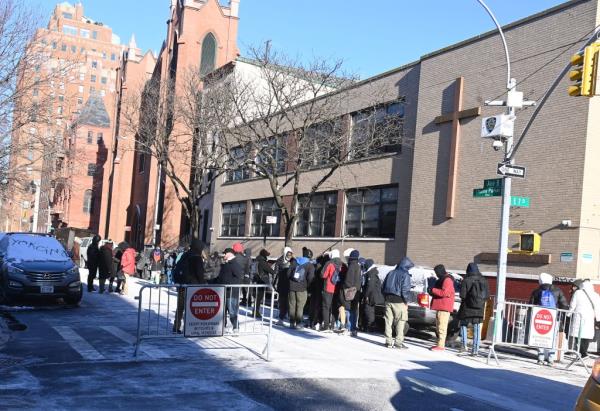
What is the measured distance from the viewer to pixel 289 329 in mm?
14133

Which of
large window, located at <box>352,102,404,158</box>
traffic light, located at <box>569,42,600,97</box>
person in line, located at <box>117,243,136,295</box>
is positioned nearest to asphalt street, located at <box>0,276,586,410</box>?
traffic light, located at <box>569,42,600,97</box>

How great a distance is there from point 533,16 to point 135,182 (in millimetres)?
47991

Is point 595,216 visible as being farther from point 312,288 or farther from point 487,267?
point 312,288

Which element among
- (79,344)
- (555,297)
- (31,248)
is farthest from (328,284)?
(31,248)

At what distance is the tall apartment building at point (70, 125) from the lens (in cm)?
2172

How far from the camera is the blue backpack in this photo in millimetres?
12617

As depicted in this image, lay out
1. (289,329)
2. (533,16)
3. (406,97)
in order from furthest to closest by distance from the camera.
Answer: (406,97)
(533,16)
(289,329)

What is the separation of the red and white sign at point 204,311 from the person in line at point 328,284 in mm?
4939

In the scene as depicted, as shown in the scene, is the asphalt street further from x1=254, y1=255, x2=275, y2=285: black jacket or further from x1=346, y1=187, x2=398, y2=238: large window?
x1=346, y1=187, x2=398, y2=238: large window

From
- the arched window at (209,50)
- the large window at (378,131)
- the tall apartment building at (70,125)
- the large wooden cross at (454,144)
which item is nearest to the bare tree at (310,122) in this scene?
the large window at (378,131)

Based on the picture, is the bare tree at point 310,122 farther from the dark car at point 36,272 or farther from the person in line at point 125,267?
the dark car at point 36,272

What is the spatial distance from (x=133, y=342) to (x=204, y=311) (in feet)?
7.25

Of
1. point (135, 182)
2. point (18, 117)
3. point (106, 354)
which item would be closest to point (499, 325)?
point (106, 354)

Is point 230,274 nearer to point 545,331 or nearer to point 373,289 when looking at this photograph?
point 373,289
